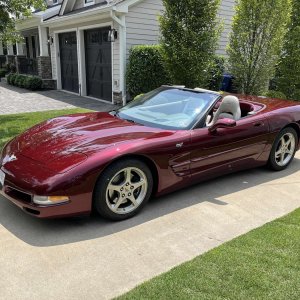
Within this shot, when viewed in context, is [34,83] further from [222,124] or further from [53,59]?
[222,124]

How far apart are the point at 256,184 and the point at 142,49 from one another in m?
7.34

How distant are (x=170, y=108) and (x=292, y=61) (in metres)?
6.77

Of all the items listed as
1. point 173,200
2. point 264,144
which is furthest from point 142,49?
point 173,200

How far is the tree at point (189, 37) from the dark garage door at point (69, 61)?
653 cm

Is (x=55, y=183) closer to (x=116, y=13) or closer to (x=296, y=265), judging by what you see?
(x=296, y=265)

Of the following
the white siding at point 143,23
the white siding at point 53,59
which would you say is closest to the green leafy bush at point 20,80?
the white siding at point 53,59

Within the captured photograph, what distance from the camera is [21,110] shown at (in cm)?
1070

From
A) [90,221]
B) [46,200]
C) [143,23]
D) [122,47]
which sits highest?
[143,23]

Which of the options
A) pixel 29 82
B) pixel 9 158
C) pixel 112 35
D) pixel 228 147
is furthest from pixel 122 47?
pixel 9 158

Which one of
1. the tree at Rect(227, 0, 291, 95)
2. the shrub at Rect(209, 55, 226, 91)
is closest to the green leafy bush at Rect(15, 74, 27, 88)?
the shrub at Rect(209, 55, 226, 91)

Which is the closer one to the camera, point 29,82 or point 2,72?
point 29,82

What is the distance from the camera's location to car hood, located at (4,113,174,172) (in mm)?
3484

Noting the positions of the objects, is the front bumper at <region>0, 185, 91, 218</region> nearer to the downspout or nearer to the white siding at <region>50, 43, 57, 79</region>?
the downspout

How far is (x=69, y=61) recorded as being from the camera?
1551 centimetres
